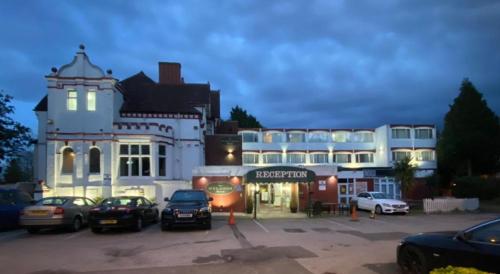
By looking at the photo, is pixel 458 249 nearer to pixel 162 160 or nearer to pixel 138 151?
pixel 138 151

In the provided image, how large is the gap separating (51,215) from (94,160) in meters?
10.6

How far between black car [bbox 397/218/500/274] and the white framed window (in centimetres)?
3668

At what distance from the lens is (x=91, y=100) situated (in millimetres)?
25469

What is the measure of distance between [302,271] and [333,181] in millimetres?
19530

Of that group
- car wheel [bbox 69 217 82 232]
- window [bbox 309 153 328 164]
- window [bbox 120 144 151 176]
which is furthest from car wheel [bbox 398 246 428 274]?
window [bbox 309 153 328 164]

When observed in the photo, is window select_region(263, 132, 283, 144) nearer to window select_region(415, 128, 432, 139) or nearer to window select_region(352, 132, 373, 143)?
window select_region(352, 132, 373, 143)

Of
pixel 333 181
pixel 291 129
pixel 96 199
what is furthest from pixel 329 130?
pixel 96 199

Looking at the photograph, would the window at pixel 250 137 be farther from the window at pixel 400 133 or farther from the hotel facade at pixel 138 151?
the window at pixel 400 133

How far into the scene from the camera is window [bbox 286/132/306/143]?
4481 centimetres

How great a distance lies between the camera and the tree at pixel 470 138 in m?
41.2

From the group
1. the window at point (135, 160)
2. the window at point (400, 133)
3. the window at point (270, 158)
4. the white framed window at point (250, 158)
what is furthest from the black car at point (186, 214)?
the window at point (400, 133)

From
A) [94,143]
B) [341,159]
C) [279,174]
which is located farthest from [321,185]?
[341,159]

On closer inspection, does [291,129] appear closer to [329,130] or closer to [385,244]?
[329,130]

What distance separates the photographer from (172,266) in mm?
8719
